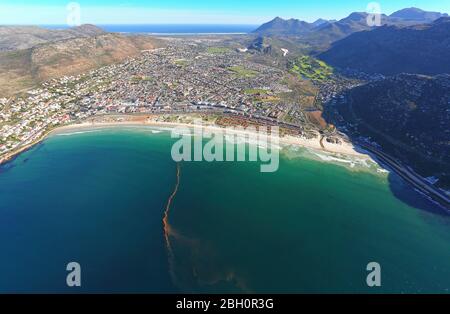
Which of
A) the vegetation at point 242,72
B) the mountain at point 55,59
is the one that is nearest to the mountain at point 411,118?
the vegetation at point 242,72

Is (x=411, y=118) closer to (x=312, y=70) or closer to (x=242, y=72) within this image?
(x=242, y=72)

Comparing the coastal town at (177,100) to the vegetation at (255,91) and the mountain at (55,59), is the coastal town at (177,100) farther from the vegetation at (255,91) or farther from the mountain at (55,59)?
the mountain at (55,59)

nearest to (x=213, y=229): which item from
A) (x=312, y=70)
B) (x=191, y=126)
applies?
(x=191, y=126)

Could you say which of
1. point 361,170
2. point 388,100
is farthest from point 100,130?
point 388,100

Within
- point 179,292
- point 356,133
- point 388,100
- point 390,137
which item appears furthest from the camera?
point 388,100

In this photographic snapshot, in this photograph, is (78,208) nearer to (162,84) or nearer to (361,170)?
(361,170)

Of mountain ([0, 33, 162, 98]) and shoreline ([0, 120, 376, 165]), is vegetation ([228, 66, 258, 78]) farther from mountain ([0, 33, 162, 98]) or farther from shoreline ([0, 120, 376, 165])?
shoreline ([0, 120, 376, 165])
